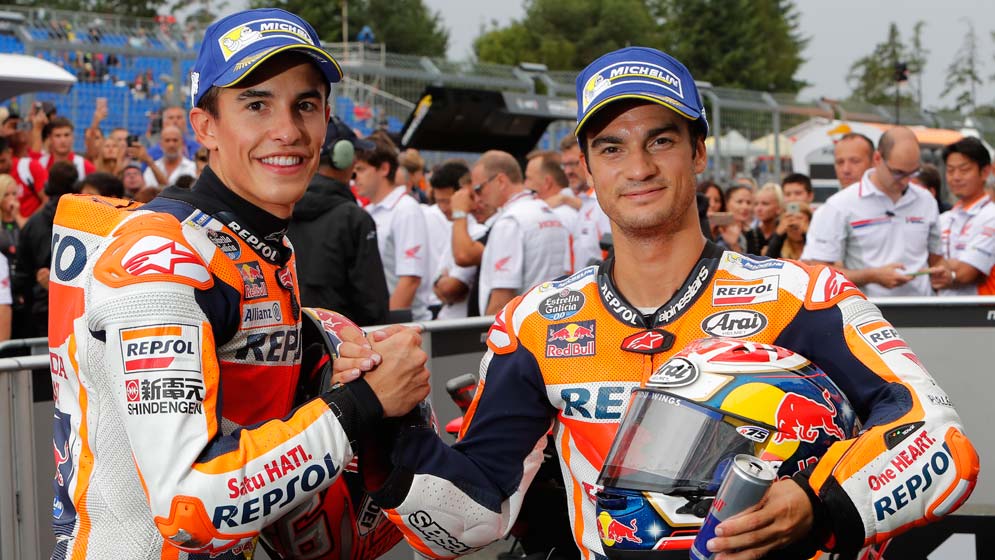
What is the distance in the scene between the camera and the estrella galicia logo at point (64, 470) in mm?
2627

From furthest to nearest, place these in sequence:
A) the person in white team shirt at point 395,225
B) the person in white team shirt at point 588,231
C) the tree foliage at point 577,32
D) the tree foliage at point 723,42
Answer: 1. the tree foliage at point 577,32
2. the tree foliage at point 723,42
3. the person in white team shirt at point 588,231
4. the person in white team shirt at point 395,225

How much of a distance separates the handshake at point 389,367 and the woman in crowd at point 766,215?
8.33 m

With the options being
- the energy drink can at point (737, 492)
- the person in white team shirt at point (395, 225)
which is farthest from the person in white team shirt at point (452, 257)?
the energy drink can at point (737, 492)

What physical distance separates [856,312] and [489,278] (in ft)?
16.7

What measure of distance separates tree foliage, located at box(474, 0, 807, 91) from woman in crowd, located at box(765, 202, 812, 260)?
63.0 metres

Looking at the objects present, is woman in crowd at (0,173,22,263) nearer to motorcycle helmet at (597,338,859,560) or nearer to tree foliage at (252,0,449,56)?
motorcycle helmet at (597,338,859,560)

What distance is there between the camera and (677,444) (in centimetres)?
234

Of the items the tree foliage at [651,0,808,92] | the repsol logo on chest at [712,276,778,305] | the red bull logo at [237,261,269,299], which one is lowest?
the repsol logo on chest at [712,276,778,305]

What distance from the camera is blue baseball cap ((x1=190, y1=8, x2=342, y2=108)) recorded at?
2.65 metres

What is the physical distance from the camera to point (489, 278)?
7.75m

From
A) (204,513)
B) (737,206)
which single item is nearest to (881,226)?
(737,206)

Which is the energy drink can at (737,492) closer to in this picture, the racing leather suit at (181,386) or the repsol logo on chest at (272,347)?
the racing leather suit at (181,386)

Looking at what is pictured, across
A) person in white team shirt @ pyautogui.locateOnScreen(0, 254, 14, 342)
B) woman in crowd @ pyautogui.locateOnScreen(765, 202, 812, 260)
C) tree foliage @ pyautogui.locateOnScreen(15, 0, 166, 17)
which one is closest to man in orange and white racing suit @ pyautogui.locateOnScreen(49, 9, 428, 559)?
person in white team shirt @ pyautogui.locateOnScreen(0, 254, 14, 342)

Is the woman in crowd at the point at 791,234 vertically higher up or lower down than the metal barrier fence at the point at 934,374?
higher up
